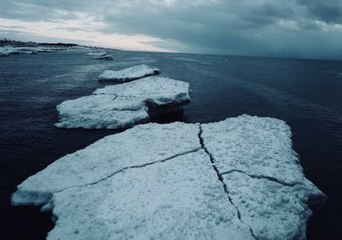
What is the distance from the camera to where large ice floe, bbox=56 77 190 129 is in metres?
16.6

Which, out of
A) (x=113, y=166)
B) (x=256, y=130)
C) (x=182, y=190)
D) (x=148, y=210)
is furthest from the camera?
(x=256, y=130)

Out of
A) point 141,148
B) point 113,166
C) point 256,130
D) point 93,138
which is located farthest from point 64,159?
point 256,130

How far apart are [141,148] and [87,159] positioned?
1.94 metres

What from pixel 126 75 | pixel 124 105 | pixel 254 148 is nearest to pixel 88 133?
pixel 124 105

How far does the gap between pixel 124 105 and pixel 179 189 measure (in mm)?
10644

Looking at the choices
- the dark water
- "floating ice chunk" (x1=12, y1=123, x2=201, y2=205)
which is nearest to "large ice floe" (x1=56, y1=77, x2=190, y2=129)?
the dark water

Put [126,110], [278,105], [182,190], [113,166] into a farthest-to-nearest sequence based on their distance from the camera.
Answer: [278,105], [126,110], [113,166], [182,190]

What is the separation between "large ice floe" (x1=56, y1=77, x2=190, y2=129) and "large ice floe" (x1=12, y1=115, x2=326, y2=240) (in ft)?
17.5

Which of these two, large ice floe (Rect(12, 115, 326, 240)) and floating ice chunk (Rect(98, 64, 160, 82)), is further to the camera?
floating ice chunk (Rect(98, 64, 160, 82))

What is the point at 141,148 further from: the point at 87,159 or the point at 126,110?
the point at 126,110

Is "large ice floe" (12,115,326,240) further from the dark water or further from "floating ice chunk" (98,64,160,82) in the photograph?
"floating ice chunk" (98,64,160,82)

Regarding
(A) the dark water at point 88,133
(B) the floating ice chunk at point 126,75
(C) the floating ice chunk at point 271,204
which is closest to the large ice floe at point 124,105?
(A) the dark water at point 88,133

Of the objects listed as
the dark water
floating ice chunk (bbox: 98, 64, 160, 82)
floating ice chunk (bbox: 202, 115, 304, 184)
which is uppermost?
floating ice chunk (bbox: 202, 115, 304, 184)

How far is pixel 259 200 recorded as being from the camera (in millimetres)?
7820
